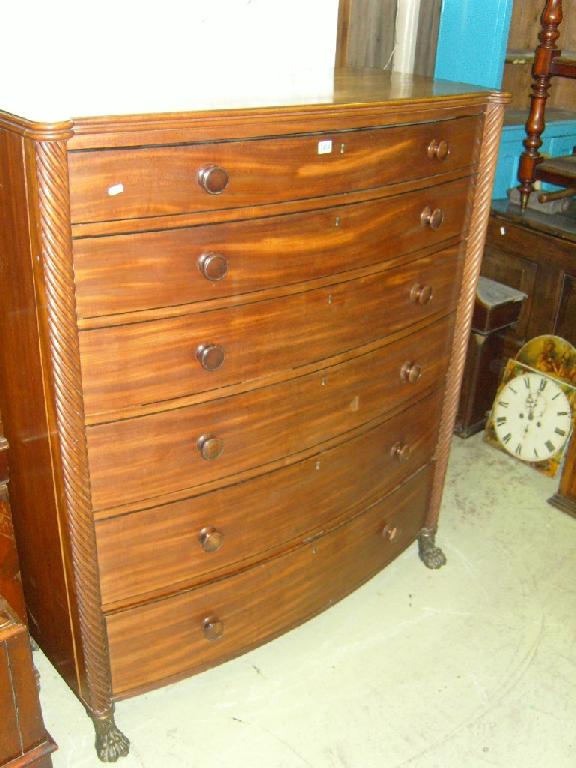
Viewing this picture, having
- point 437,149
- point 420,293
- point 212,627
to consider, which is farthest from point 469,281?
point 212,627

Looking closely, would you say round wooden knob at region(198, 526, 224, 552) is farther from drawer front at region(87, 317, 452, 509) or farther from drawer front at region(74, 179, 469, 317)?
drawer front at region(74, 179, 469, 317)

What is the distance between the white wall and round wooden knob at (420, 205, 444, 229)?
1.43 feet

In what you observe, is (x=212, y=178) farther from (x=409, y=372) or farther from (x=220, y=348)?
(x=409, y=372)

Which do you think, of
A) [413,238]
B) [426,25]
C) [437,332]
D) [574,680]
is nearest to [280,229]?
[413,238]

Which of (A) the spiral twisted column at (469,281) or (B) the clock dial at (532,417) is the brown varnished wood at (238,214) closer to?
(A) the spiral twisted column at (469,281)

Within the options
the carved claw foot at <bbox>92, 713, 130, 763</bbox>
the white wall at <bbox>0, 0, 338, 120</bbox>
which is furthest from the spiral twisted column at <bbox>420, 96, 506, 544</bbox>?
the carved claw foot at <bbox>92, 713, 130, 763</bbox>

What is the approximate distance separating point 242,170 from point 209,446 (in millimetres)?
555

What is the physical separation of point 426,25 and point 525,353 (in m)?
1.32

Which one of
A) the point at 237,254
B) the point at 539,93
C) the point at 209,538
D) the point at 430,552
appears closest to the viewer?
the point at 237,254

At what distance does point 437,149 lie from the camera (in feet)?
5.74

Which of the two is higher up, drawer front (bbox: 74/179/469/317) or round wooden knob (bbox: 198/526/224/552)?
drawer front (bbox: 74/179/469/317)

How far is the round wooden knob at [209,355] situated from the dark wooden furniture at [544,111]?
6.43 feet

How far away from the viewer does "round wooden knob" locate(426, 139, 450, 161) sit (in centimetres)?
173

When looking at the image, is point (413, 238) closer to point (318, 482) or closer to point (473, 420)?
point (318, 482)
